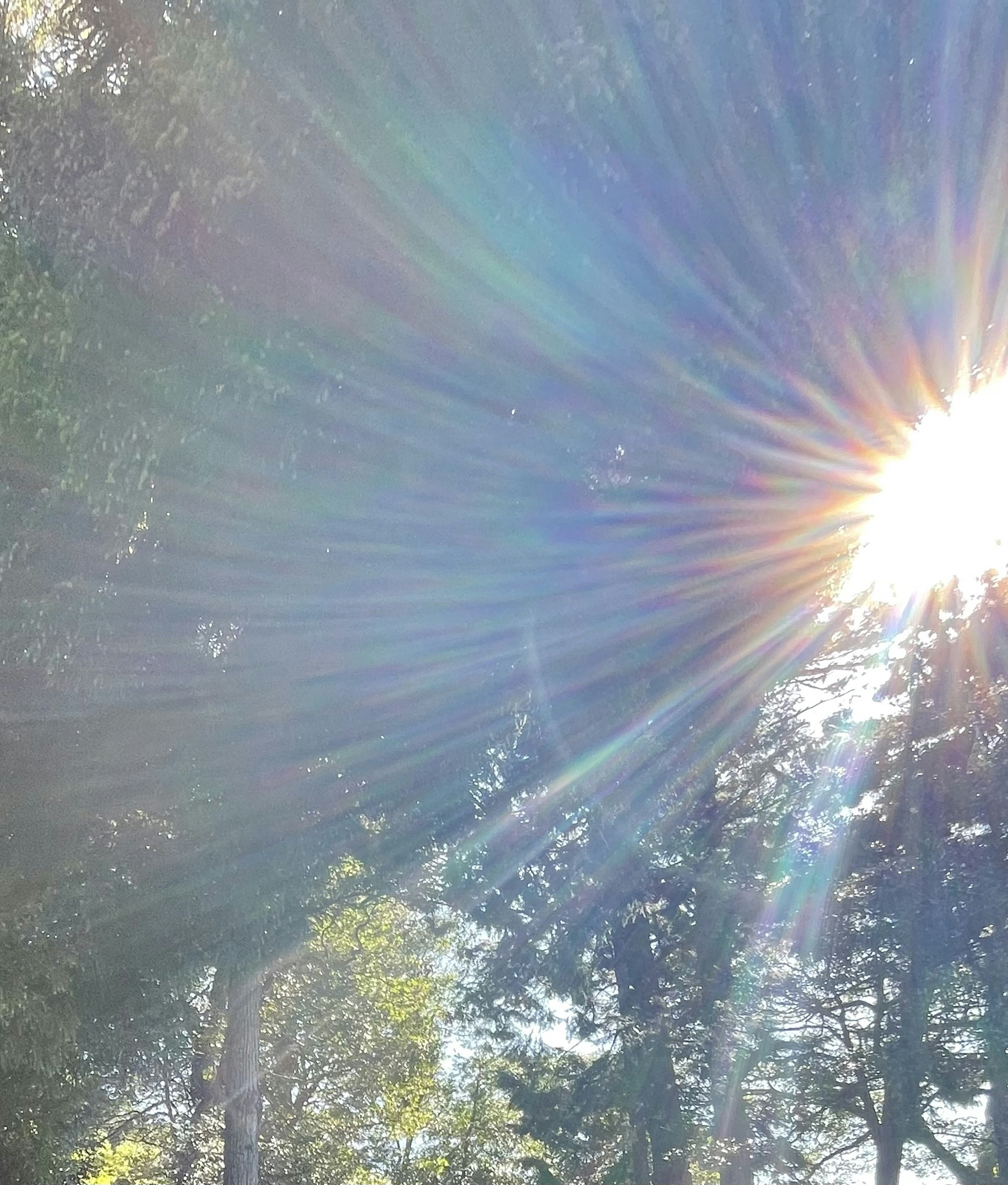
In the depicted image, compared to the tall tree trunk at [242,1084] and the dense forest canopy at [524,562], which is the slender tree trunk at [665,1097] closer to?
the dense forest canopy at [524,562]

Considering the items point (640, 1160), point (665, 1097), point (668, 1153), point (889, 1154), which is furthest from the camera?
point (640, 1160)

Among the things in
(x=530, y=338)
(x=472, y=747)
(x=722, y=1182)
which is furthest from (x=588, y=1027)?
(x=530, y=338)

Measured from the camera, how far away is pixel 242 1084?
33.0ft

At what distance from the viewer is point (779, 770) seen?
956 centimetres

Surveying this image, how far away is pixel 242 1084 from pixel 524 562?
779 centimetres

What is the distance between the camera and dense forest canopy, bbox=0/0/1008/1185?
12.6ft

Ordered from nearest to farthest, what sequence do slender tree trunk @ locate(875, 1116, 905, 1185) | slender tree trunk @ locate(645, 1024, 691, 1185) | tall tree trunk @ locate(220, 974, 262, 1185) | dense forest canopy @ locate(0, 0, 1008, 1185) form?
1. dense forest canopy @ locate(0, 0, 1008, 1185)
2. slender tree trunk @ locate(875, 1116, 905, 1185)
3. slender tree trunk @ locate(645, 1024, 691, 1185)
4. tall tree trunk @ locate(220, 974, 262, 1185)

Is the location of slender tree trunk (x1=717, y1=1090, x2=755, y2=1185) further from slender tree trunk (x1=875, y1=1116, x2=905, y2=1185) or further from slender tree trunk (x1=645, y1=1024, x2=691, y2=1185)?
slender tree trunk (x1=875, y1=1116, x2=905, y2=1185)

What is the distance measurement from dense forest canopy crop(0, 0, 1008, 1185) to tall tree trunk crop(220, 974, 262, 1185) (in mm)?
72

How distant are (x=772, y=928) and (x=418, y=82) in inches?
316

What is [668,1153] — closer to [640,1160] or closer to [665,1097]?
[640,1160]

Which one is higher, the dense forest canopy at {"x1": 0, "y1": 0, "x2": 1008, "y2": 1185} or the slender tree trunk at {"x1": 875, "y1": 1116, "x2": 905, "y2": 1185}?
the dense forest canopy at {"x1": 0, "y1": 0, "x2": 1008, "y2": 1185}

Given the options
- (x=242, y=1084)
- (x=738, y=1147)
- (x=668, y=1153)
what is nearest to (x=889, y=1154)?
(x=738, y=1147)

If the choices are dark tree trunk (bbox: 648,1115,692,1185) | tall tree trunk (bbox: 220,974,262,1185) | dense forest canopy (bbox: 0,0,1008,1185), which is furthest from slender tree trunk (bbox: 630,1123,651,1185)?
tall tree trunk (bbox: 220,974,262,1185)
